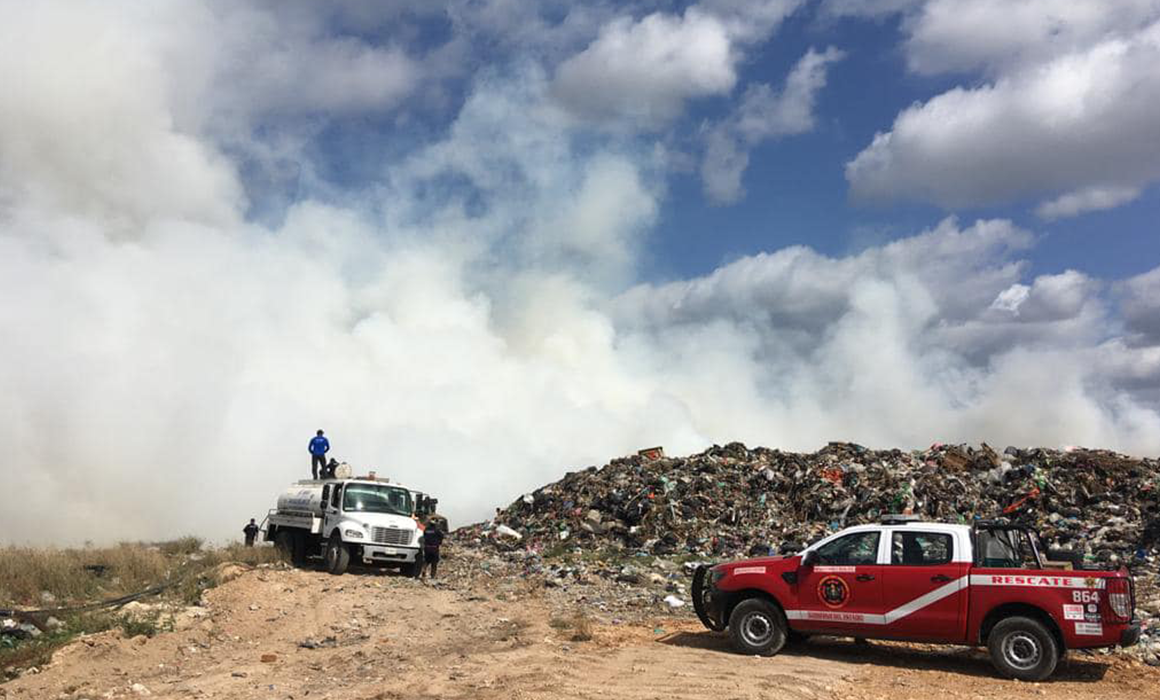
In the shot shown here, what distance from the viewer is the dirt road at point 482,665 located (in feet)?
32.0

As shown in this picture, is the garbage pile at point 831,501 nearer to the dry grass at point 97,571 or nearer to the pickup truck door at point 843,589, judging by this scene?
the dry grass at point 97,571

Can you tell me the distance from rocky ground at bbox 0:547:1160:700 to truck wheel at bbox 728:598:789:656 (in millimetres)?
319

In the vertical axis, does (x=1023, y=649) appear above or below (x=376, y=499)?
below

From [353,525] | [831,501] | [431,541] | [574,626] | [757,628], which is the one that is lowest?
[574,626]

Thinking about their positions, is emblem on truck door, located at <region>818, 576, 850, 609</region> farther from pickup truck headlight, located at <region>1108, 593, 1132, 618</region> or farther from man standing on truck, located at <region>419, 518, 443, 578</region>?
man standing on truck, located at <region>419, 518, 443, 578</region>

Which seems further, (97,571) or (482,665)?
(97,571)

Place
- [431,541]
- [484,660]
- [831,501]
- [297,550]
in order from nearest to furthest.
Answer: [484,660] → [431,541] → [297,550] → [831,501]

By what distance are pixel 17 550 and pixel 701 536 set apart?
16.4 meters

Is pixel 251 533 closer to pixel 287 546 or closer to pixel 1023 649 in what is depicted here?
pixel 287 546

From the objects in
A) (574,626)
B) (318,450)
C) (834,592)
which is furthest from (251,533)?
(834,592)

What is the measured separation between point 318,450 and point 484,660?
15.7 meters

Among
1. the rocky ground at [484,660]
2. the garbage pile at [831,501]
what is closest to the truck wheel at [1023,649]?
the rocky ground at [484,660]

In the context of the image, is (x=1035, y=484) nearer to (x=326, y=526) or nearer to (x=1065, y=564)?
(x=1065, y=564)

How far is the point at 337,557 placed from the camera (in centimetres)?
1942
